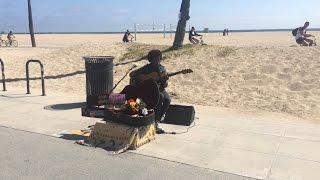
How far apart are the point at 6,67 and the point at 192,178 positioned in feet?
45.3

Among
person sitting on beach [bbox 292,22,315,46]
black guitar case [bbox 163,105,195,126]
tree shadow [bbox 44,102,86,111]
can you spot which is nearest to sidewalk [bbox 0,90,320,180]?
tree shadow [bbox 44,102,86,111]

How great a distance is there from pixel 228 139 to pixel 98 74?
314 cm

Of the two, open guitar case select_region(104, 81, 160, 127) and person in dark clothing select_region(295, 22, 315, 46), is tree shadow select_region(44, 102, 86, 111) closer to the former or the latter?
open guitar case select_region(104, 81, 160, 127)

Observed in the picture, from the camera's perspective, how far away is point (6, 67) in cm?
1819

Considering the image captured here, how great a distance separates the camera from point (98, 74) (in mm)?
9594

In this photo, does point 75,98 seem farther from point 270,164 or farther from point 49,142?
point 270,164

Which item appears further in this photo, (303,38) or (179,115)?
(303,38)

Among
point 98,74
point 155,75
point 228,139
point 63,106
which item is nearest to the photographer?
point 228,139

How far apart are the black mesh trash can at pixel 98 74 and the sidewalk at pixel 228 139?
594mm

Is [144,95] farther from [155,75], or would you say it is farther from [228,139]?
[228,139]

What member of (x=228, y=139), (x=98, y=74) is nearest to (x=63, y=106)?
(x=98, y=74)

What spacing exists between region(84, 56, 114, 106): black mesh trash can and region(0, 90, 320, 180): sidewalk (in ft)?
1.95

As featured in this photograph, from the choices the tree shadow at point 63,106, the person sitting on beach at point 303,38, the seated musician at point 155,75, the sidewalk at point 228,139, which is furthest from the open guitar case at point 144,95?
the person sitting on beach at point 303,38

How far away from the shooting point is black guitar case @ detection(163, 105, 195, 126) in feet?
27.6
